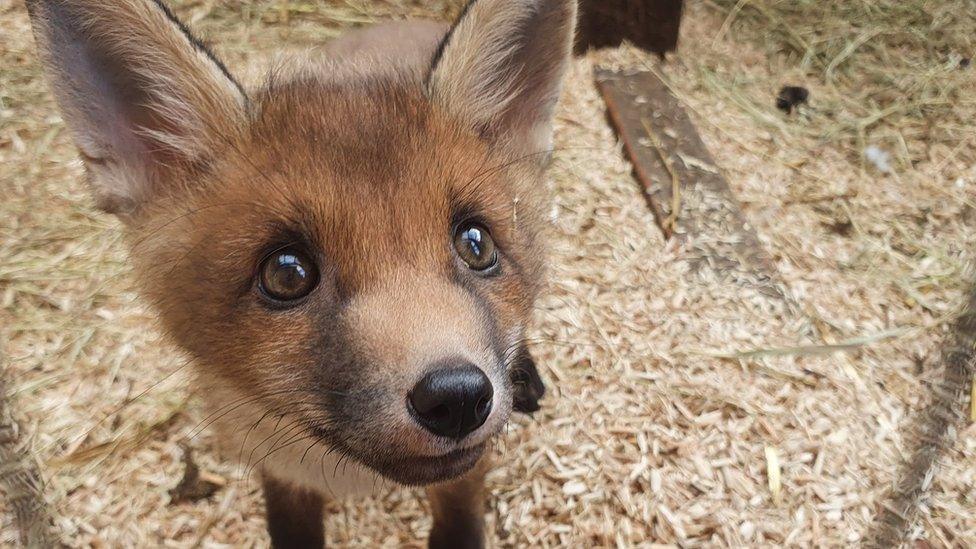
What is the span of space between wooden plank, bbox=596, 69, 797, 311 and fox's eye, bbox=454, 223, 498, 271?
170cm

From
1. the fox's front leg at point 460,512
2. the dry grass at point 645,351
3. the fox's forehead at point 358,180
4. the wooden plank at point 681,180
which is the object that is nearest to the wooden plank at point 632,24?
the dry grass at point 645,351

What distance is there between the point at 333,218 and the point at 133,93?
2.33 ft

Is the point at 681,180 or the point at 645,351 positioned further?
the point at 681,180

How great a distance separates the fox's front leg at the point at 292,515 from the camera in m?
2.29

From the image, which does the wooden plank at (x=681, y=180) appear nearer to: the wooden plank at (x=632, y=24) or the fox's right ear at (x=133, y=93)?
the wooden plank at (x=632, y=24)

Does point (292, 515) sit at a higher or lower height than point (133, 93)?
lower

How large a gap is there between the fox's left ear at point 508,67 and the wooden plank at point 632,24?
2.19m

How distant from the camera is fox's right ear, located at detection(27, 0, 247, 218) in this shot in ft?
5.61

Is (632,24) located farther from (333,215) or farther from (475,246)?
(333,215)

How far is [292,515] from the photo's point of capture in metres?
2.33

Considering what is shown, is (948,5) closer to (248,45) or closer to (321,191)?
(248,45)

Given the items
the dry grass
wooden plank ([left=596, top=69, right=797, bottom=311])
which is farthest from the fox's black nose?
wooden plank ([left=596, top=69, right=797, bottom=311])

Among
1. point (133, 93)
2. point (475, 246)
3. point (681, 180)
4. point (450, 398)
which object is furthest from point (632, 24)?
point (450, 398)

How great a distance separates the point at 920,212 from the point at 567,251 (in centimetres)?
187
